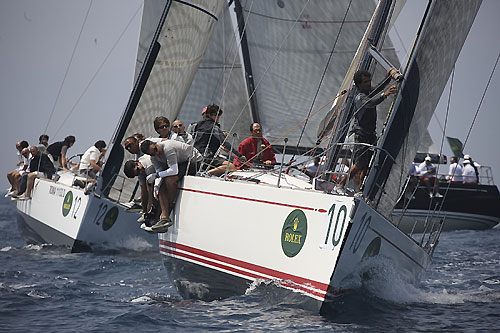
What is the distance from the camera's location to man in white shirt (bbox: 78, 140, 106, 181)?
477 inches

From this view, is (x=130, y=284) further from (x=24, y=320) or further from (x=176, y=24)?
(x=176, y=24)

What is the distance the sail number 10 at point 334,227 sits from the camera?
217 inches

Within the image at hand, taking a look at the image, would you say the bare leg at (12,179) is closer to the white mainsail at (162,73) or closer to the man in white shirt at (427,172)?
the white mainsail at (162,73)

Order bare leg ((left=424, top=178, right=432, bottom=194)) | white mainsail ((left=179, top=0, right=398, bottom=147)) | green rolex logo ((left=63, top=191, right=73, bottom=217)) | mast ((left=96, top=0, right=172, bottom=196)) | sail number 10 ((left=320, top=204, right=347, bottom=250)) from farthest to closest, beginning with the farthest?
bare leg ((left=424, top=178, right=432, bottom=194)) → white mainsail ((left=179, top=0, right=398, bottom=147)) → green rolex logo ((left=63, top=191, right=73, bottom=217)) → mast ((left=96, top=0, right=172, bottom=196)) → sail number 10 ((left=320, top=204, right=347, bottom=250))

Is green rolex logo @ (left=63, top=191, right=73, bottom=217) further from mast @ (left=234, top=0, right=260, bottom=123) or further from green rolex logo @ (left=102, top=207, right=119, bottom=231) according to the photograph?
mast @ (left=234, top=0, right=260, bottom=123)

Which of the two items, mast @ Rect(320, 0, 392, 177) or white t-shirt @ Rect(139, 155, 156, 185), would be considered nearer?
mast @ Rect(320, 0, 392, 177)

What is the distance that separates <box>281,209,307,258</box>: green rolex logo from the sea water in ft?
1.18

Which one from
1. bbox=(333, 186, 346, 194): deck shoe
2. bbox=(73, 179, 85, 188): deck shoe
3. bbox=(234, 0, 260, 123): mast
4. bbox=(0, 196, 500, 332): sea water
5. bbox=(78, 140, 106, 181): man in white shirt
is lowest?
bbox=(0, 196, 500, 332): sea water

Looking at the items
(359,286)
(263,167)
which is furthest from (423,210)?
(359,286)

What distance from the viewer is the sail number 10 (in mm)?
5516

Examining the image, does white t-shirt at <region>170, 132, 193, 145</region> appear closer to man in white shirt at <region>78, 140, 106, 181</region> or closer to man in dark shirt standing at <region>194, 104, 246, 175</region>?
man in dark shirt standing at <region>194, 104, 246, 175</region>

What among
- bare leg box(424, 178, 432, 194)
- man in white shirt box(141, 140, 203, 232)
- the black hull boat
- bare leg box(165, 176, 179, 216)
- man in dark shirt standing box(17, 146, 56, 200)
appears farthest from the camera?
the black hull boat

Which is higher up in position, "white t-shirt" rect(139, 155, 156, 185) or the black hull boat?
the black hull boat

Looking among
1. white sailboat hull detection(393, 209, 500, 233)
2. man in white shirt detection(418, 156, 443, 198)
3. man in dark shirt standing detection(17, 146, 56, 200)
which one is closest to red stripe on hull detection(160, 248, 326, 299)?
man in dark shirt standing detection(17, 146, 56, 200)
